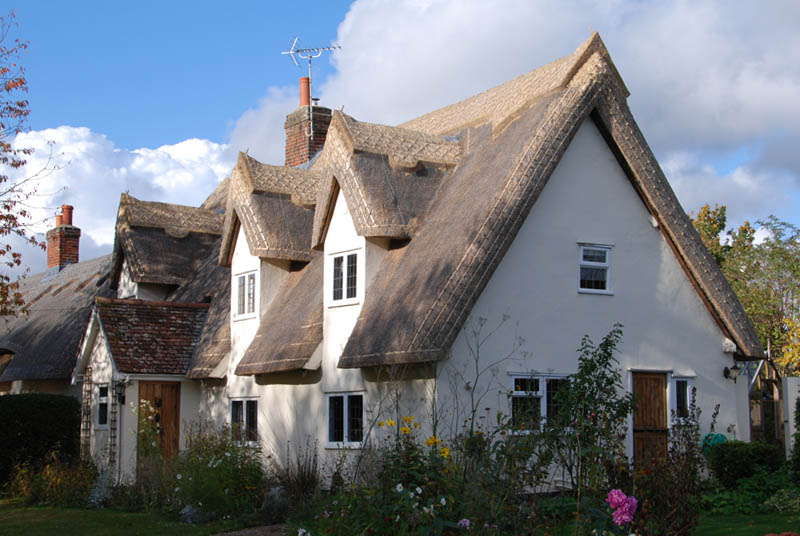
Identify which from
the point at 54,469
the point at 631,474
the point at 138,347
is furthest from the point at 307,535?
the point at 138,347

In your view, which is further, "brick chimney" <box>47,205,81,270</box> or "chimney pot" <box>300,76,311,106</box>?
"brick chimney" <box>47,205,81,270</box>

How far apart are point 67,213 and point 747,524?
35051mm

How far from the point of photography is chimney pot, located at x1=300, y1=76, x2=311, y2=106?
31.0m

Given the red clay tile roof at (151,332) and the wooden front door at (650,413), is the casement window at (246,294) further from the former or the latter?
the wooden front door at (650,413)

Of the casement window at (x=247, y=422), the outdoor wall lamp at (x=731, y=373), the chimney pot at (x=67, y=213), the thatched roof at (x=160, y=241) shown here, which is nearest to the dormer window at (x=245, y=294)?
the casement window at (x=247, y=422)

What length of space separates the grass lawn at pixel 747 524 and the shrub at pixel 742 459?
2.67 meters

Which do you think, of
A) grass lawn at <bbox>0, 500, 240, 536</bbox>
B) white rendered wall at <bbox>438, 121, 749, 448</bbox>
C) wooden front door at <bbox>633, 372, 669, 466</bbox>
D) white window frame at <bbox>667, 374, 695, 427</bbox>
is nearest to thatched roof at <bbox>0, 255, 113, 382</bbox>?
grass lawn at <bbox>0, 500, 240, 536</bbox>

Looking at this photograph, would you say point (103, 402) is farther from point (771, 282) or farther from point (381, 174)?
point (771, 282)

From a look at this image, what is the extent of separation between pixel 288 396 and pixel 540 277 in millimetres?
6451

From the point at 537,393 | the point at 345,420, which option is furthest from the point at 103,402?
the point at 537,393

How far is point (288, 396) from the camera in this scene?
20531mm

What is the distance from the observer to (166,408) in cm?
2375

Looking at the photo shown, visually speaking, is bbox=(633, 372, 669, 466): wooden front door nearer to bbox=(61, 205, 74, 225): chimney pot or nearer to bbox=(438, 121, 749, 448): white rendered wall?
bbox=(438, 121, 749, 448): white rendered wall

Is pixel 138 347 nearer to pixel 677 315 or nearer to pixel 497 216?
pixel 497 216
